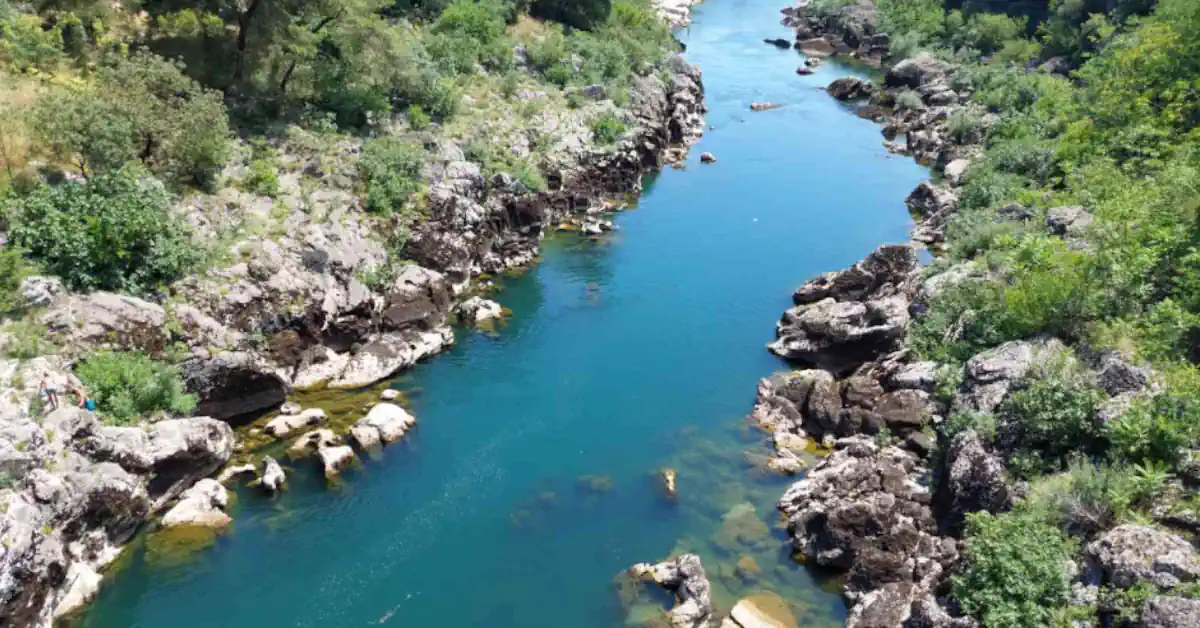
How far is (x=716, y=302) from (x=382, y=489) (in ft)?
61.7

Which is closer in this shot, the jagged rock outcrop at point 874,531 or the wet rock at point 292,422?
the jagged rock outcrop at point 874,531

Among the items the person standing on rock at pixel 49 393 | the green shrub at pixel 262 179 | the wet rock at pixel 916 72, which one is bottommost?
the person standing on rock at pixel 49 393

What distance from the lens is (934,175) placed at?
5697cm

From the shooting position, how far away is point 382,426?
28.9 meters

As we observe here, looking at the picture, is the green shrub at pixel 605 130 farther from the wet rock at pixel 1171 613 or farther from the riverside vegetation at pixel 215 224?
the wet rock at pixel 1171 613

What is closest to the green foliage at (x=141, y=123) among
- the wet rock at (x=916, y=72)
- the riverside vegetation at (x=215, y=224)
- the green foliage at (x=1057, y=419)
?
the riverside vegetation at (x=215, y=224)

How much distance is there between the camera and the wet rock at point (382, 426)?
28.4m

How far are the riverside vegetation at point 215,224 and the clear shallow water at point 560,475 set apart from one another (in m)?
1.70

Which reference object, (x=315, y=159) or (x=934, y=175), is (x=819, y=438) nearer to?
(x=315, y=159)

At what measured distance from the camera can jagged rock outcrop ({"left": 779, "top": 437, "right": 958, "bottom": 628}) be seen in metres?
22.1

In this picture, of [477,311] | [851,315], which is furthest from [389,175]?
[851,315]

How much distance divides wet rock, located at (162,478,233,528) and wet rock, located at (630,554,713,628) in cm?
1215

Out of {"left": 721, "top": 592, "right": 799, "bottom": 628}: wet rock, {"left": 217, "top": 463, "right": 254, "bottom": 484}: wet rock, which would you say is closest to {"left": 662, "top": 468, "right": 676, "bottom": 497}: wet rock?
{"left": 721, "top": 592, "right": 799, "bottom": 628}: wet rock

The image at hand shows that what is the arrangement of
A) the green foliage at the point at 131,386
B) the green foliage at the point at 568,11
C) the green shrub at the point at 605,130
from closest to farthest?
the green foliage at the point at 131,386 → the green shrub at the point at 605,130 → the green foliage at the point at 568,11
